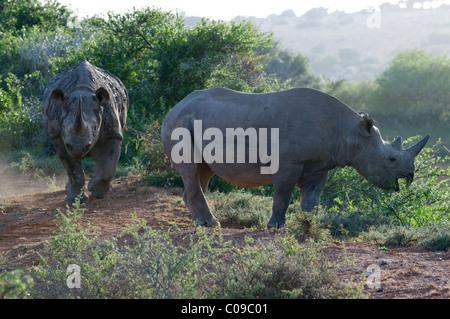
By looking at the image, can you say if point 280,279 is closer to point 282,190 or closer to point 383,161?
point 282,190

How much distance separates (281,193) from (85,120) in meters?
2.88

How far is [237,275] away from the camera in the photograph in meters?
5.06

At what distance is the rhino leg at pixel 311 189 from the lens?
26.7ft

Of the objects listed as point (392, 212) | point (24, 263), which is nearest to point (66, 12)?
point (392, 212)

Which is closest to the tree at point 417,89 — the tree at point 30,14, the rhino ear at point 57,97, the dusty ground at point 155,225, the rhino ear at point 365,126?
the tree at point 30,14

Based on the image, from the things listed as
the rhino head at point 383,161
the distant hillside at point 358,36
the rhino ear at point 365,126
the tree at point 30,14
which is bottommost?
the distant hillside at point 358,36

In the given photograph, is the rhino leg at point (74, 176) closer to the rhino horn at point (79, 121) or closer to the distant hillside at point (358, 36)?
the rhino horn at point (79, 121)

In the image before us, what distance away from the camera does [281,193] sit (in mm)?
7953

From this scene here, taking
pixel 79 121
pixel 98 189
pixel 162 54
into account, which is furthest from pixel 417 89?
pixel 79 121

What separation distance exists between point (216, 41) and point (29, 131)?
6134 mm

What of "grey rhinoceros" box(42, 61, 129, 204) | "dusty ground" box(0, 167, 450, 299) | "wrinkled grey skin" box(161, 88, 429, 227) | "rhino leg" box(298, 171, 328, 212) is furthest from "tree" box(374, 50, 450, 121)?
"rhino leg" box(298, 171, 328, 212)

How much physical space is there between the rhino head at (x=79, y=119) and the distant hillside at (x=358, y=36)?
111958mm

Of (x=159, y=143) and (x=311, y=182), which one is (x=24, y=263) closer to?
(x=311, y=182)

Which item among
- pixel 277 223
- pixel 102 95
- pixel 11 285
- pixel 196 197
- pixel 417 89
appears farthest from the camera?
pixel 417 89
